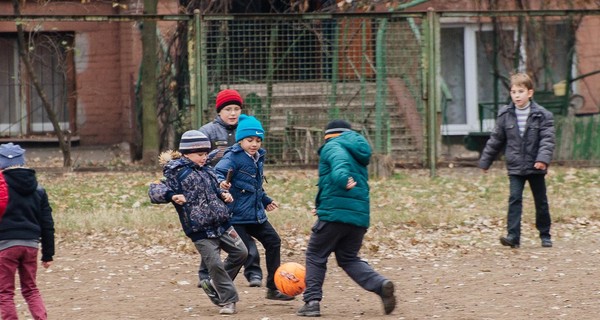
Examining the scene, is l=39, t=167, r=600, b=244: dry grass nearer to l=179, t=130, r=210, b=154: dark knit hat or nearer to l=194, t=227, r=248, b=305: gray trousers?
l=194, t=227, r=248, b=305: gray trousers

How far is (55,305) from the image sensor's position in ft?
30.4

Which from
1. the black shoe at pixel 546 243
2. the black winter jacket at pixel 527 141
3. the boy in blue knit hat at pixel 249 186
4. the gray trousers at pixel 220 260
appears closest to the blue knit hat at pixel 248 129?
the boy in blue knit hat at pixel 249 186

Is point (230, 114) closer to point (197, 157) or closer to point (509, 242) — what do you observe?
point (197, 157)

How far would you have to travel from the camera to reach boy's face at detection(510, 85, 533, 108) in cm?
1120

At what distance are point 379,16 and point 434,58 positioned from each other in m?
0.92

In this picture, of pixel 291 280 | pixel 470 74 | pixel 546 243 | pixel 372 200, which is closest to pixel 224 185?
pixel 291 280

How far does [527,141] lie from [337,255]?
3.20 metres

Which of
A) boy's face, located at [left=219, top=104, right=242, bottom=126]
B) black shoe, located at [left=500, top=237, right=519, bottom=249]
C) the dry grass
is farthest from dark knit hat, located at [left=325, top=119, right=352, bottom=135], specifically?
the dry grass

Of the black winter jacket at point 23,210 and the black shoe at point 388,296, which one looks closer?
the black winter jacket at point 23,210

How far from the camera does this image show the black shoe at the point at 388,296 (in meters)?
8.43

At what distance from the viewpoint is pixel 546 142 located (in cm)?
1112

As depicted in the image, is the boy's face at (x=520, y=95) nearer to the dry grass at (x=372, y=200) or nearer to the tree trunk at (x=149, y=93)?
the dry grass at (x=372, y=200)

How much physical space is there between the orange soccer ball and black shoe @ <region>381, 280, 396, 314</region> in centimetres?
71

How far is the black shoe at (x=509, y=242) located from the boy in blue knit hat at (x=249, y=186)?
2.77 meters
